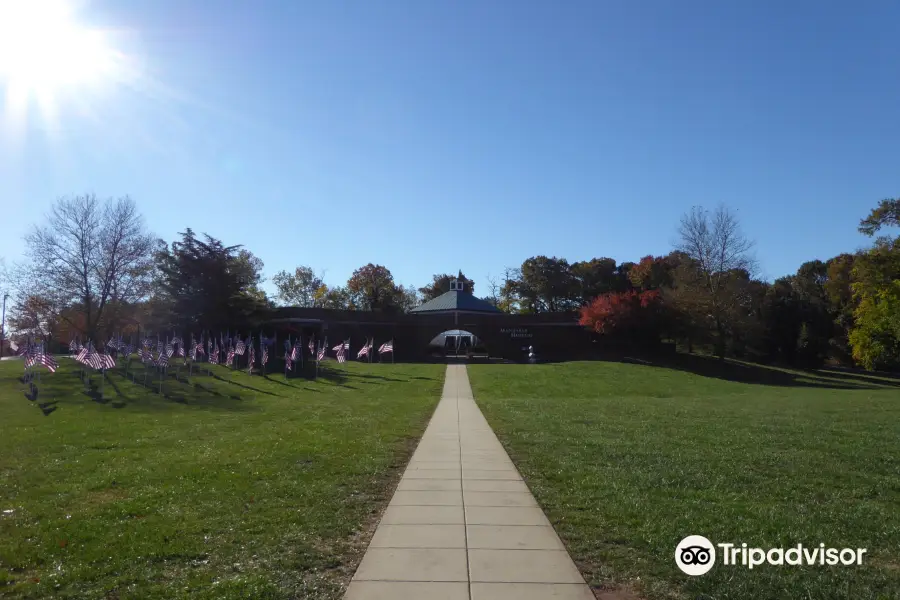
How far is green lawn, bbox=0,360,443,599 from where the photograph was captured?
5465 mm

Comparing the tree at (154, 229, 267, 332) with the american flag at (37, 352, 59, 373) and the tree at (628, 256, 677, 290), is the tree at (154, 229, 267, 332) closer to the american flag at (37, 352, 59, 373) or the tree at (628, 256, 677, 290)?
the american flag at (37, 352, 59, 373)

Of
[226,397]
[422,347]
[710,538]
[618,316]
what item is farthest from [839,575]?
[422,347]

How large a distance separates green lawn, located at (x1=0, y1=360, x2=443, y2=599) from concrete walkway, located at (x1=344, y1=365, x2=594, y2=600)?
1.00ft

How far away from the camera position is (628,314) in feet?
157

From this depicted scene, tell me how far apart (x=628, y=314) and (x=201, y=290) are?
30107mm

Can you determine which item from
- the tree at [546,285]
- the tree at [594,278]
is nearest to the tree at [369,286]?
the tree at [546,285]

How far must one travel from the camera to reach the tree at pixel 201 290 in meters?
43.3

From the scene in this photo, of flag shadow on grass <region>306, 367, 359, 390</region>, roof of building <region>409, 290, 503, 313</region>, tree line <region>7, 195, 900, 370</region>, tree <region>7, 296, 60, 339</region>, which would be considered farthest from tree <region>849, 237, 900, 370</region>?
tree <region>7, 296, 60, 339</region>

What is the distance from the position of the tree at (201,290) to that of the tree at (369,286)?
38880 mm

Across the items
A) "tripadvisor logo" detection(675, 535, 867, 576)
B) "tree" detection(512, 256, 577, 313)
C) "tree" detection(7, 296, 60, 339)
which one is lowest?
"tripadvisor logo" detection(675, 535, 867, 576)

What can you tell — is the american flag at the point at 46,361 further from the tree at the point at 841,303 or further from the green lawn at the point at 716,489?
the tree at the point at 841,303

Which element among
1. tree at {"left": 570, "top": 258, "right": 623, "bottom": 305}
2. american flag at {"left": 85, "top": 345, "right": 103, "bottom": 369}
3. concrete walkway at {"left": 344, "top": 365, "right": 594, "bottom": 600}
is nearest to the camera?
concrete walkway at {"left": 344, "top": 365, "right": 594, "bottom": 600}

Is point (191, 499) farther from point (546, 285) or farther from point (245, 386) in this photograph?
point (546, 285)

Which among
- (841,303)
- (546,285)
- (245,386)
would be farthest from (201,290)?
(841,303)
